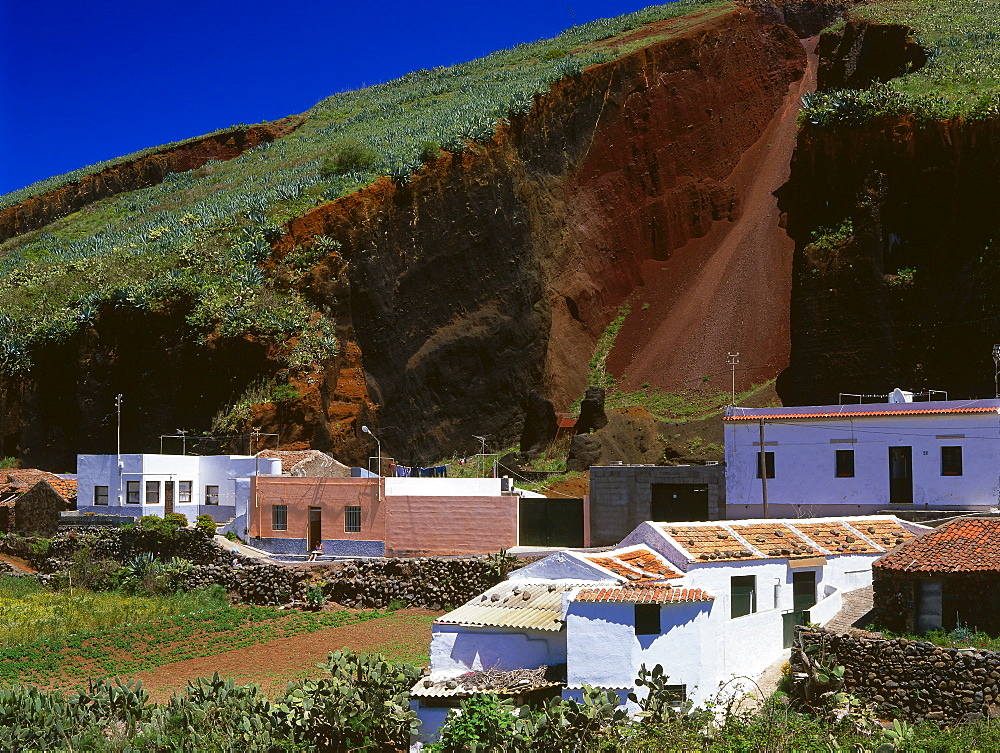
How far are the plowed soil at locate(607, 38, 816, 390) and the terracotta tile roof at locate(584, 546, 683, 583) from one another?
96.0 ft

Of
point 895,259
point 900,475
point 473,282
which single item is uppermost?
point 473,282

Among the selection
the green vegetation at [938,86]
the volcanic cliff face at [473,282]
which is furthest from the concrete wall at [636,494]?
the green vegetation at [938,86]

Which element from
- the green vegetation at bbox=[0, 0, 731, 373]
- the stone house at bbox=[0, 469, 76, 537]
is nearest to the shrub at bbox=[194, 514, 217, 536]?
the stone house at bbox=[0, 469, 76, 537]

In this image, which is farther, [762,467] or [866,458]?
[762,467]

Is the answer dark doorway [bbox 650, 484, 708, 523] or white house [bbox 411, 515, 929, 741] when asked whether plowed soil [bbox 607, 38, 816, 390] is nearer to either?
dark doorway [bbox 650, 484, 708, 523]

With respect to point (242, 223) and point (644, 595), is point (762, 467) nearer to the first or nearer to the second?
point (644, 595)

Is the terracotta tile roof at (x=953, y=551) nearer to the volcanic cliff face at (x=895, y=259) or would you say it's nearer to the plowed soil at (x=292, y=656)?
the plowed soil at (x=292, y=656)

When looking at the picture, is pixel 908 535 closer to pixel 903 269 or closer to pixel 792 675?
pixel 792 675

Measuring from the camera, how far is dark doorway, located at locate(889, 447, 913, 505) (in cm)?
2972

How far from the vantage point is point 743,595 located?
19.1 metres

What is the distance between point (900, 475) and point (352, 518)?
15943mm

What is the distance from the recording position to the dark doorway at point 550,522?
32656 millimetres

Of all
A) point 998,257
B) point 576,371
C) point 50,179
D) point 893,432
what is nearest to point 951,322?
point 998,257

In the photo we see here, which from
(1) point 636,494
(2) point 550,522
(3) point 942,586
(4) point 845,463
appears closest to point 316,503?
(2) point 550,522
